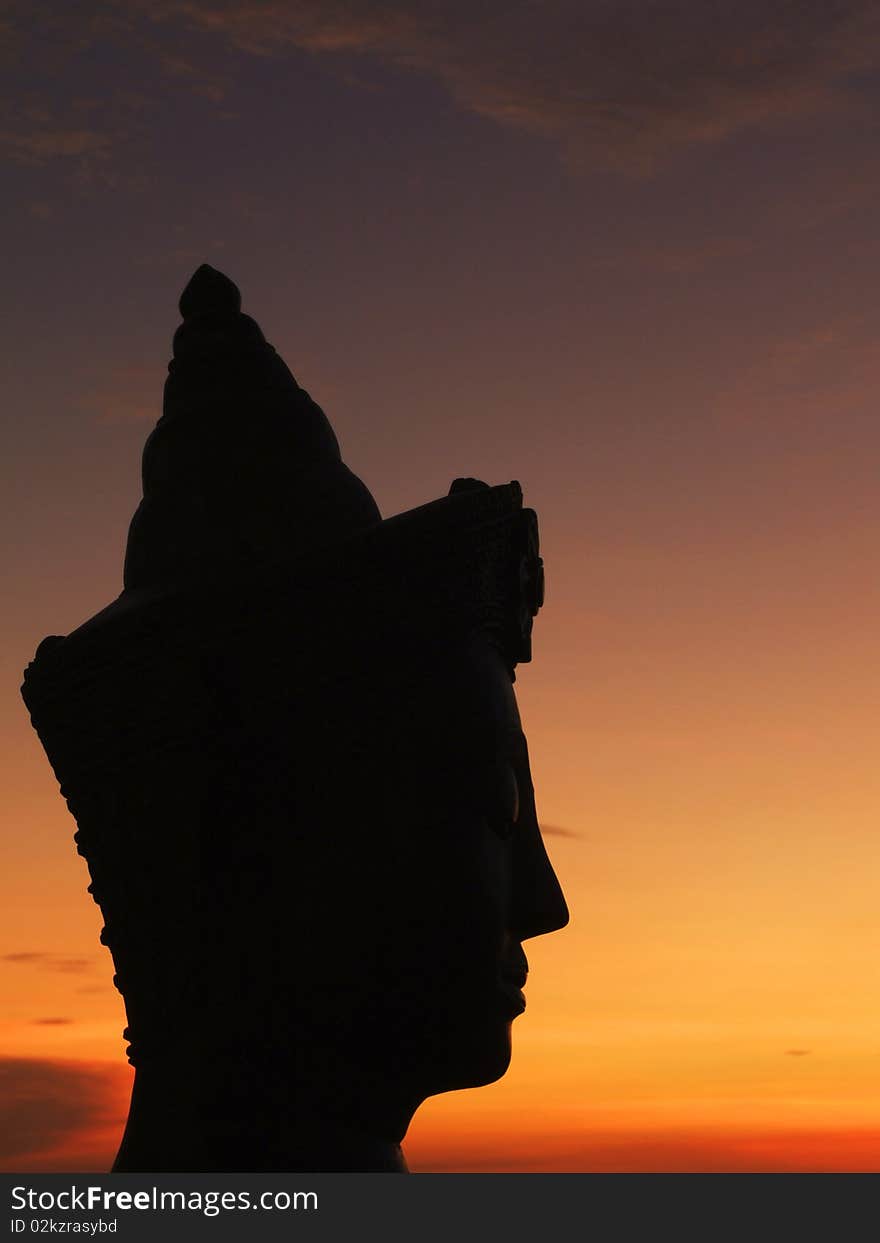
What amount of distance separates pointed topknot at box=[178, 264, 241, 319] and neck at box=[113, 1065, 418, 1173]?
141 inches

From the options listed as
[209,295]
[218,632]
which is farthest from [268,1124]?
[209,295]

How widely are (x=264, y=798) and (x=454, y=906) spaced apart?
0.90 metres

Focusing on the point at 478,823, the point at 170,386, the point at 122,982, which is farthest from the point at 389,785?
the point at 170,386

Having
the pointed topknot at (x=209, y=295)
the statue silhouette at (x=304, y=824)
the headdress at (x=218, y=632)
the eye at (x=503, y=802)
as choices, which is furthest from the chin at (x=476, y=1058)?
the pointed topknot at (x=209, y=295)

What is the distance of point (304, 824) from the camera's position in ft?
24.1

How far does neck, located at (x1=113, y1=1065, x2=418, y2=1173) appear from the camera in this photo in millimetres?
7191

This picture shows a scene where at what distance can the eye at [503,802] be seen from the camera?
7422 millimetres

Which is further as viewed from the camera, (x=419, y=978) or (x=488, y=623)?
(x=488, y=623)

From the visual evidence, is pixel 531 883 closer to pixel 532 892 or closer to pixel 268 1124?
pixel 532 892

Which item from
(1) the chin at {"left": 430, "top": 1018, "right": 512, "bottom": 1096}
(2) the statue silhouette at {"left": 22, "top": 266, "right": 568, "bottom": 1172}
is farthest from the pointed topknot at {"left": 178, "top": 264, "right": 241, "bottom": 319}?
(1) the chin at {"left": 430, "top": 1018, "right": 512, "bottom": 1096}

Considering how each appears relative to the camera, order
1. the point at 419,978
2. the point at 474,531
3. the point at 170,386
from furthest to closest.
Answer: the point at 170,386
the point at 474,531
the point at 419,978

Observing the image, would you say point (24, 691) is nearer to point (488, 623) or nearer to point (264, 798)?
point (264, 798)

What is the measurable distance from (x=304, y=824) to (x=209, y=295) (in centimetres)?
275

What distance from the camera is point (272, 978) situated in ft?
23.7
